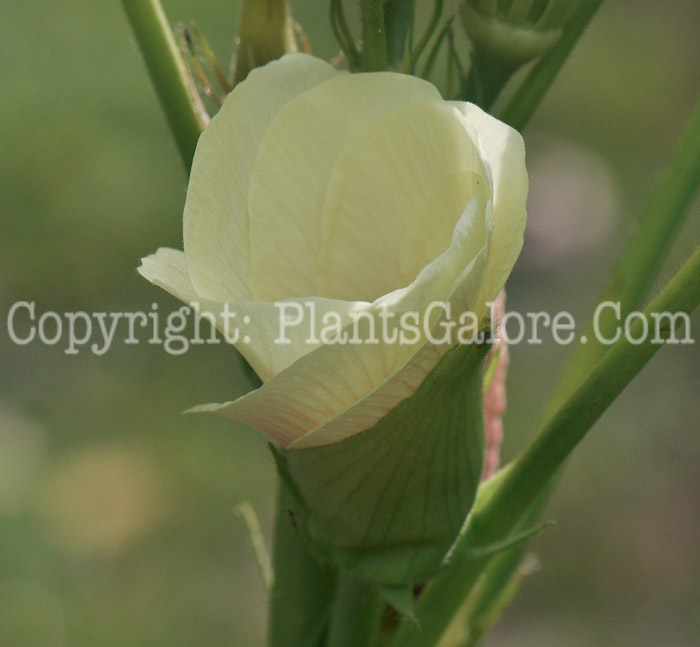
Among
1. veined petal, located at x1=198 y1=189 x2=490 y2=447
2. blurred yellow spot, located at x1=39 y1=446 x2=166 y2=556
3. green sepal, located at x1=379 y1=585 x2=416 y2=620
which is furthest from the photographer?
blurred yellow spot, located at x1=39 y1=446 x2=166 y2=556

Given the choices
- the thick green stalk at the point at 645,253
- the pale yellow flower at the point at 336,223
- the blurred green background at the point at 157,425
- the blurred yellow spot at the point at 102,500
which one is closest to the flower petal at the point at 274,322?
the pale yellow flower at the point at 336,223

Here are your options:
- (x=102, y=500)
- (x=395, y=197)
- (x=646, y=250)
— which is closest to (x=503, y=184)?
(x=395, y=197)

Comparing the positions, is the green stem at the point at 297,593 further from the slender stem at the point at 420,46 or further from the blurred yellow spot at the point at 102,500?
the blurred yellow spot at the point at 102,500

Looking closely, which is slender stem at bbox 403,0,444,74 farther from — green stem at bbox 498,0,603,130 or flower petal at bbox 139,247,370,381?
flower petal at bbox 139,247,370,381

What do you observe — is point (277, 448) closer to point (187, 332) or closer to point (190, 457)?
point (190, 457)

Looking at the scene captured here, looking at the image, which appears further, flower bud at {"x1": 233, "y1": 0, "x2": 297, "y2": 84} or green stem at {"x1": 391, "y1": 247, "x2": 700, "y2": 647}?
flower bud at {"x1": 233, "y1": 0, "x2": 297, "y2": 84}

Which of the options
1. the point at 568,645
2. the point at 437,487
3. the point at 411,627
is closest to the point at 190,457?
the point at 568,645

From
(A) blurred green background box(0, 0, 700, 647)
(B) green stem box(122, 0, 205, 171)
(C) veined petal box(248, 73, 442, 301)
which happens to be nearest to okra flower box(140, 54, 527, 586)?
(C) veined petal box(248, 73, 442, 301)
